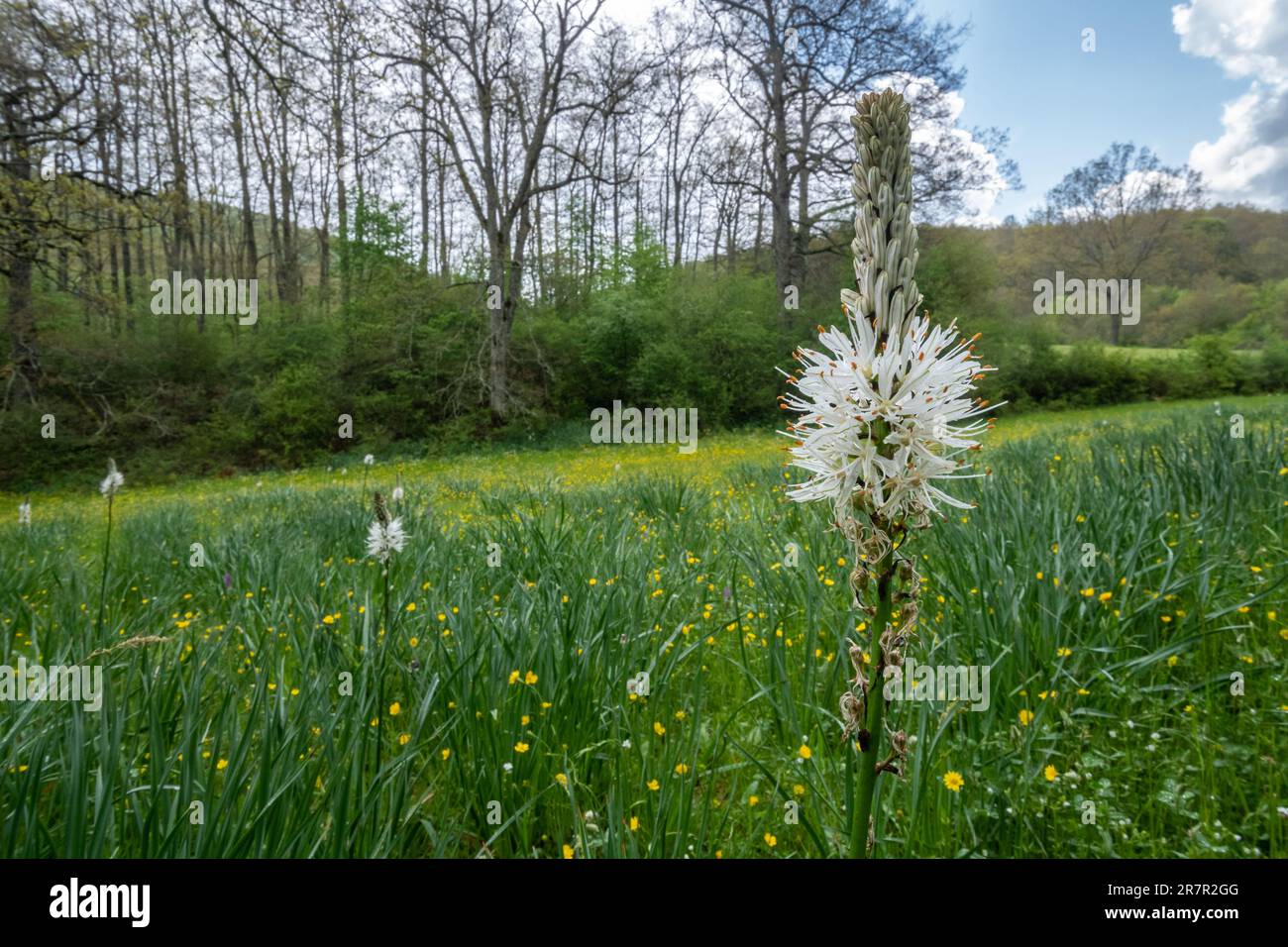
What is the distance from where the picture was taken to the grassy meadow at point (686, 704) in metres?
1.69

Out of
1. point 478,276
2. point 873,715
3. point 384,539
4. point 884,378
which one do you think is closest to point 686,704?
point 384,539

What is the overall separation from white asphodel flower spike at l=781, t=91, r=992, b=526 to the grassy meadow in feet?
3.39

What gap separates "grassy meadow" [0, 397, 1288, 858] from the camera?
5.56ft

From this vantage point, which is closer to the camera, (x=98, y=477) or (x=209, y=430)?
(x=98, y=477)

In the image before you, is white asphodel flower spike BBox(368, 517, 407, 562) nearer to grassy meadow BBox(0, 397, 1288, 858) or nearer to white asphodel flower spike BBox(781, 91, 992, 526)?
grassy meadow BBox(0, 397, 1288, 858)

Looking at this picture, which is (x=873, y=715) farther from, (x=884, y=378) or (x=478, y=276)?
(x=478, y=276)

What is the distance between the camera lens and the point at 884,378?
104 cm

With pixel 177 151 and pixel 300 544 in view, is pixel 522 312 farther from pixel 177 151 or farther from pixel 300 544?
pixel 300 544

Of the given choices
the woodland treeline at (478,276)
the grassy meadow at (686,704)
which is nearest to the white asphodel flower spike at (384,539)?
the grassy meadow at (686,704)

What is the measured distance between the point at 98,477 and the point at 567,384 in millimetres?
15442

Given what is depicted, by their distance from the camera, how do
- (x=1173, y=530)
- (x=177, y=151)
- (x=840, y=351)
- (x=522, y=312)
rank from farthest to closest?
(x=522, y=312), (x=177, y=151), (x=1173, y=530), (x=840, y=351)

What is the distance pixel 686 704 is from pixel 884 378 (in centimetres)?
176

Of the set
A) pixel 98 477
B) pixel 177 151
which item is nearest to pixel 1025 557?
pixel 98 477
